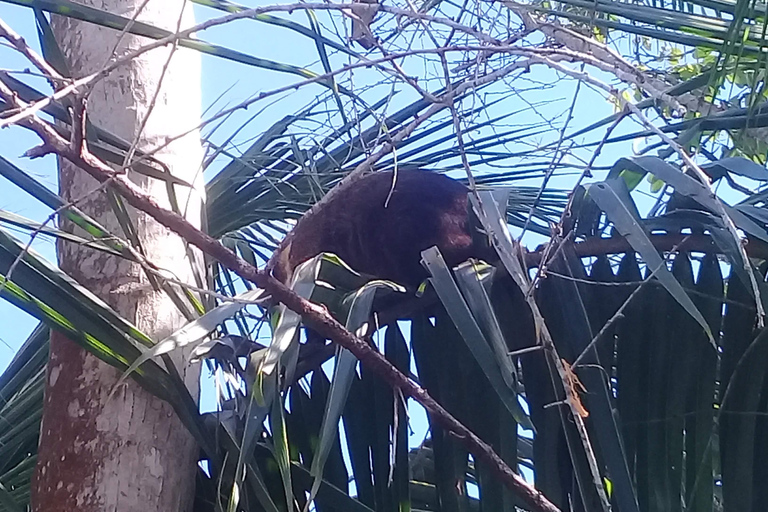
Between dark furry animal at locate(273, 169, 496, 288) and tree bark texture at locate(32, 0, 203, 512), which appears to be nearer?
tree bark texture at locate(32, 0, 203, 512)

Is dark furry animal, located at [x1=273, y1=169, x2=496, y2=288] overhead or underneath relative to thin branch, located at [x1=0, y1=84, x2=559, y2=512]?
overhead

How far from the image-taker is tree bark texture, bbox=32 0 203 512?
910mm

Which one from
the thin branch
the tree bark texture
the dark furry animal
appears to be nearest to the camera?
the thin branch

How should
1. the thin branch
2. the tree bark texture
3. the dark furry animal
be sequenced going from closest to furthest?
the thin branch, the tree bark texture, the dark furry animal

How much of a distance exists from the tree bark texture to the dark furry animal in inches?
15.4

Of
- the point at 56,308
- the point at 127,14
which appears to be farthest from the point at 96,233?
the point at 127,14

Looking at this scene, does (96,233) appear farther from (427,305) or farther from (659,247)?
(659,247)

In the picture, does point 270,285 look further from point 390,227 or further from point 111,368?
point 390,227

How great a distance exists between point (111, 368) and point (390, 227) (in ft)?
2.58

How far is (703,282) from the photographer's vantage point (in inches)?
33.8

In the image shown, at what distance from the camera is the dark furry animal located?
1560mm

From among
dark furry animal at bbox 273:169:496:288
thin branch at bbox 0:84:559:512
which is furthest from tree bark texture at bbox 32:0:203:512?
dark furry animal at bbox 273:169:496:288

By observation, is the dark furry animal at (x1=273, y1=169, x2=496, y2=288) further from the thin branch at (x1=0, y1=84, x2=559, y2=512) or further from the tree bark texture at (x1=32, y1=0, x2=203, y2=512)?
the thin branch at (x1=0, y1=84, x2=559, y2=512)

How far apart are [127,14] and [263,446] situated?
591mm
